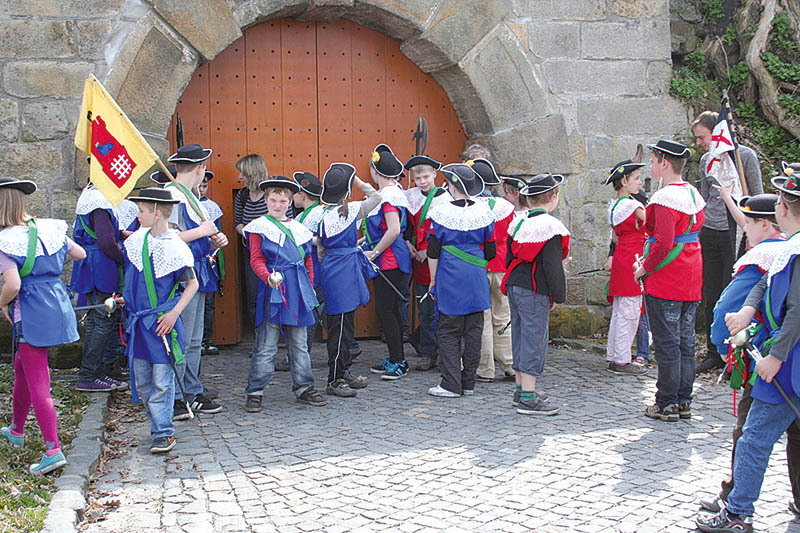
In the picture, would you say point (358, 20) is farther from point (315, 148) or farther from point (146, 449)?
point (146, 449)

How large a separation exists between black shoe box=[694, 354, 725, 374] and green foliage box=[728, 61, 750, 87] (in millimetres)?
3073

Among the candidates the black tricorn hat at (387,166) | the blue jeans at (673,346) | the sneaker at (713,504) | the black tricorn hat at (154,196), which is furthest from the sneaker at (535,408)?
the black tricorn hat at (154,196)

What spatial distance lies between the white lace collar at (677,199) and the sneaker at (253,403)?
2787 millimetres

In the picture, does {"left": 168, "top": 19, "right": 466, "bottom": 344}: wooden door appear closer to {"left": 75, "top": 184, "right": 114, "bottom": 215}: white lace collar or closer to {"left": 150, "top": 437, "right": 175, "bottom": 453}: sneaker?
{"left": 75, "top": 184, "right": 114, "bottom": 215}: white lace collar

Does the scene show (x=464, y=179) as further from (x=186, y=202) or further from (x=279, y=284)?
(x=186, y=202)

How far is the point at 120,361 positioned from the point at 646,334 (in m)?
4.12

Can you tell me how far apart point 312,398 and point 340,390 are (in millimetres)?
270

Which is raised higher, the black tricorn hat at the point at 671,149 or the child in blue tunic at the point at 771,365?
the black tricorn hat at the point at 671,149

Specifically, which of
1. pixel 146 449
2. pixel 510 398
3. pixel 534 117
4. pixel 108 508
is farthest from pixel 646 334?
pixel 108 508

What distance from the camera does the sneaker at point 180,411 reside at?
17.5 feet

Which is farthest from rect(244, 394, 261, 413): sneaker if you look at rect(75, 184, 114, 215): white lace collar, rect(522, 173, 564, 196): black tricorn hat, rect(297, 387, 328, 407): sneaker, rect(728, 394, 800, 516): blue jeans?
rect(728, 394, 800, 516): blue jeans

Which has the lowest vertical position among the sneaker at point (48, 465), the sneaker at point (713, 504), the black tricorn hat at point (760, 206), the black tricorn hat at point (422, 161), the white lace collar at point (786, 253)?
the sneaker at point (713, 504)

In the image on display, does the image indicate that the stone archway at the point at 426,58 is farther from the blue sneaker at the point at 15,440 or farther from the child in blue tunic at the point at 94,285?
the blue sneaker at the point at 15,440

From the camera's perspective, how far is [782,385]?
3391 millimetres
